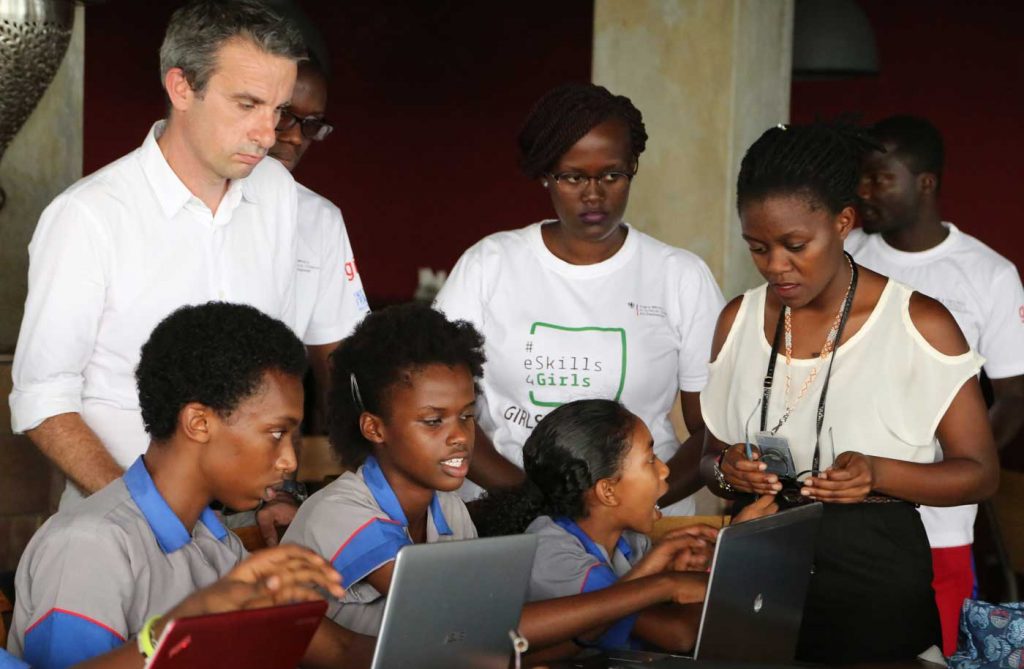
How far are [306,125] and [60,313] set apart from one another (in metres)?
0.94

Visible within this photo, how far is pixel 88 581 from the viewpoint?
6.68 ft

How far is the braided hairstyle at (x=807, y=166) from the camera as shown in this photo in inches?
108

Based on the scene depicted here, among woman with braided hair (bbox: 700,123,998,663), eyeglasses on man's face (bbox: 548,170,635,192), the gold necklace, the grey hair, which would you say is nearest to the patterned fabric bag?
woman with braided hair (bbox: 700,123,998,663)

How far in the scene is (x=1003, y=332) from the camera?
399 cm

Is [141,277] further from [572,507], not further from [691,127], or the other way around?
[691,127]

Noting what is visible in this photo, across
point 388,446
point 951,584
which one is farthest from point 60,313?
point 951,584

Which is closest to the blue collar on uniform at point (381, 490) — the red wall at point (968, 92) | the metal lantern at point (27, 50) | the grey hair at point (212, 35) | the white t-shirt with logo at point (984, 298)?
the grey hair at point (212, 35)

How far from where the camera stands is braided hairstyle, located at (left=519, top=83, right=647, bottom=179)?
3277mm

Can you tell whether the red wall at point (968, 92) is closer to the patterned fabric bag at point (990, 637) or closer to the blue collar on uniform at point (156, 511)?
the patterned fabric bag at point (990, 637)

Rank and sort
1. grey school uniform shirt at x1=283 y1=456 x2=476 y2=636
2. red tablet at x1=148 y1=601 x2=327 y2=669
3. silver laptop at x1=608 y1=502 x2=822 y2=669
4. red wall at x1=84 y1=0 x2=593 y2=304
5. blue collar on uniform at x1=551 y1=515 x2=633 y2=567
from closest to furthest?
red tablet at x1=148 y1=601 x2=327 y2=669
silver laptop at x1=608 y1=502 x2=822 y2=669
grey school uniform shirt at x1=283 y1=456 x2=476 y2=636
blue collar on uniform at x1=551 y1=515 x2=633 y2=567
red wall at x1=84 y1=0 x2=593 y2=304

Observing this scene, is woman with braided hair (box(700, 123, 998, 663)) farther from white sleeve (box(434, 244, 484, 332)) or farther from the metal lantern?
the metal lantern

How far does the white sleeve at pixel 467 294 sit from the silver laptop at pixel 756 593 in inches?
45.2

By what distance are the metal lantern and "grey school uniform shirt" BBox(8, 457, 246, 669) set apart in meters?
1.42

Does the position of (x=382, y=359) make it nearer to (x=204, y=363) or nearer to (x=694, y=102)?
(x=204, y=363)
